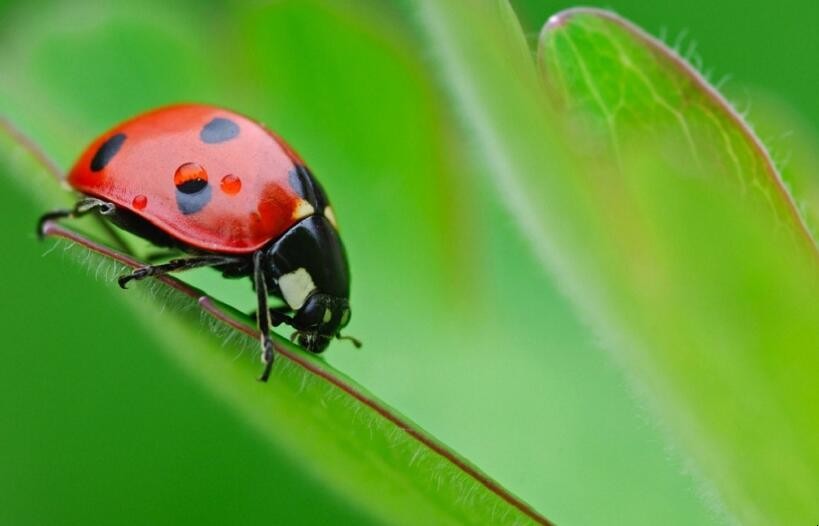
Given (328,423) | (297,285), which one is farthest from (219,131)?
(328,423)

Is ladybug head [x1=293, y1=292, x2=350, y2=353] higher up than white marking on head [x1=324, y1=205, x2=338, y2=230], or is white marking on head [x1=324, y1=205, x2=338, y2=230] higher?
white marking on head [x1=324, y1=205, x2=338, y2=230]

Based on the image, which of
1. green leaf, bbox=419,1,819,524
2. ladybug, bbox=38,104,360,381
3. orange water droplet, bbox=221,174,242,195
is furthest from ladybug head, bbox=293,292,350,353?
green leaf, bbox=419,1,819,524

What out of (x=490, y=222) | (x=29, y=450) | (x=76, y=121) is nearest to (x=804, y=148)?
(x=490, y=222)

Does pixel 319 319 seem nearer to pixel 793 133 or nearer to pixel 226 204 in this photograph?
pixel 226 204

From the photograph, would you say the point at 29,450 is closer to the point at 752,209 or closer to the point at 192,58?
the point at 192,58

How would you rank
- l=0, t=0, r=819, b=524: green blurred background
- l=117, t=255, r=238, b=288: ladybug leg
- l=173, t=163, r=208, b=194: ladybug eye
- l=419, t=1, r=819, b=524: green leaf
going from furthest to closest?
1. l=0, t=0, r=819, b=524: green blurred background
2. l=173, t=163, r=208, b=194: ladybug eye
3. l=117, t=255, r=238, b=288: ladybug leg
4. l=419, t=1, r=819, b=524: green leaf

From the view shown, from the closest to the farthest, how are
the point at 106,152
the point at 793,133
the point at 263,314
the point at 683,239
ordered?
the point at 683,239 < the point at 263,314 < the point at 106,152 < the point at 793,133

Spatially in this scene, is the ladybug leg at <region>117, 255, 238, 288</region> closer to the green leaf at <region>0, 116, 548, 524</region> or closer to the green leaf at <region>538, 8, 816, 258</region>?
the green leaf at <region>0, 116, 548, 524</region>
